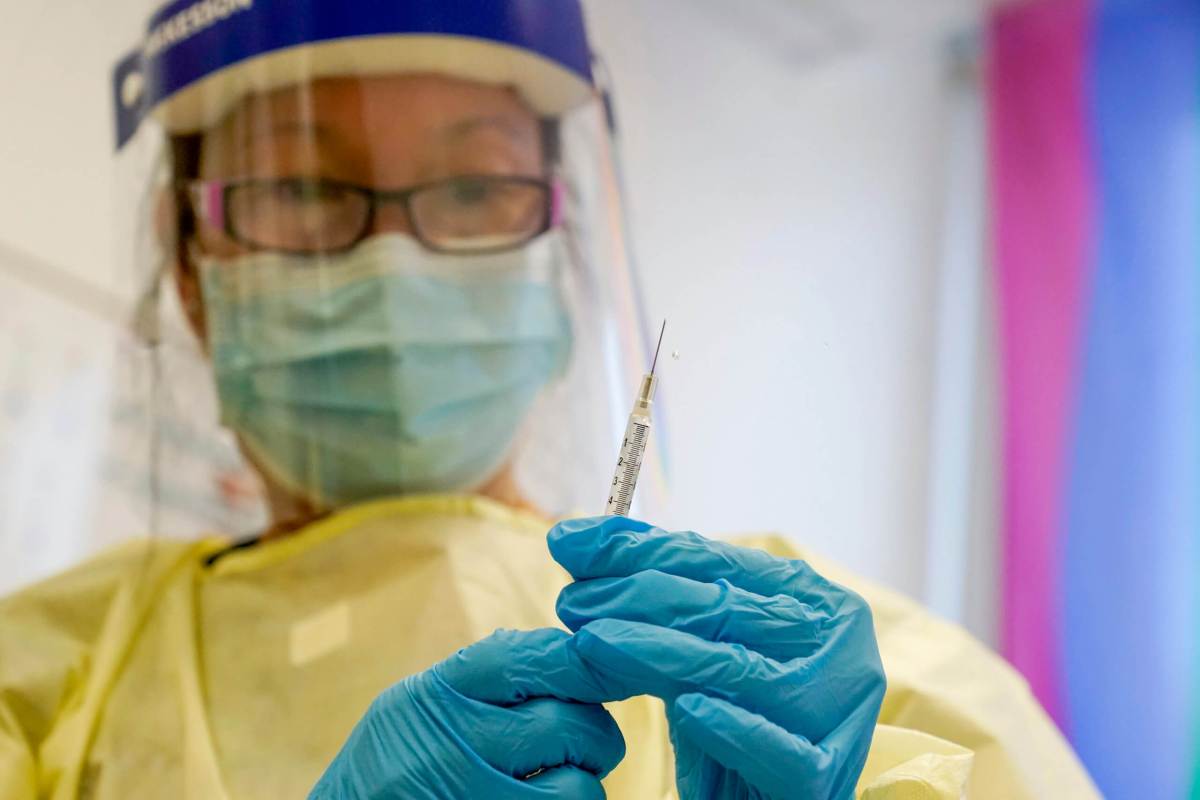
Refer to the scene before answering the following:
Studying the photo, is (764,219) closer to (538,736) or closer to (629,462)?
(629,462)

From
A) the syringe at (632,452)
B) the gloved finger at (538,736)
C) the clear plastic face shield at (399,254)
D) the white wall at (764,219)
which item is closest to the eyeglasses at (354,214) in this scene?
the clear plastic face shield at (399,254)

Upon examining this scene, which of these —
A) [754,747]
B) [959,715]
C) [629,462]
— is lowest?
[959,715]

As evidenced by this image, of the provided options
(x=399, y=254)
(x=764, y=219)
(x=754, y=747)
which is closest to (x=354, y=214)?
(x=399, y=254)

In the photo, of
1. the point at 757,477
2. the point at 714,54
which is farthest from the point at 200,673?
the point at 714,54

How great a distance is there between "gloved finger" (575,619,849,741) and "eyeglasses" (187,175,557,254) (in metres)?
0.51

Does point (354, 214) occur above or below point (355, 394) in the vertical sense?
above

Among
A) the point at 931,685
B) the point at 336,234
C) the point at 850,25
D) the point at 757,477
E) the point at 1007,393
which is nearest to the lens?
the point at 931,685

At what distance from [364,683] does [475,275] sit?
0.38 m

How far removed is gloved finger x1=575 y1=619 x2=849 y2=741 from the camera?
0.53 meters

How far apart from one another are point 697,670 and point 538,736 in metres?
0.11

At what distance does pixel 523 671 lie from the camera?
583mm

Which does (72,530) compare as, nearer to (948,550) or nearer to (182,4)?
(182,4)

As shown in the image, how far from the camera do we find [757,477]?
1085 mm

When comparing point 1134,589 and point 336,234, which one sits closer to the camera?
point 336,234
